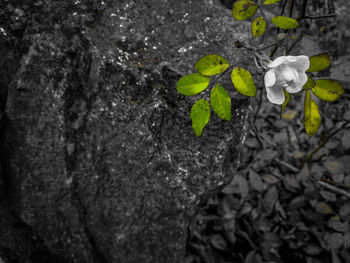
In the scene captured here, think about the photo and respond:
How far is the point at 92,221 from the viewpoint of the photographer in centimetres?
98

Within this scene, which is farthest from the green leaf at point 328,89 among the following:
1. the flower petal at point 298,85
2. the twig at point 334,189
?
the twig at point 334,189

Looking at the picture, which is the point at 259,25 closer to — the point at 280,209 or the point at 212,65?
the point at 212,65

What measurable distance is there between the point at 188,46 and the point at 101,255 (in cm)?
89

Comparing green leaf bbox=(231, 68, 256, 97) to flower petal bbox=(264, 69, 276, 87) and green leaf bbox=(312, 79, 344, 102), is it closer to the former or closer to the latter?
flower petal bbox=(264, 69, 276, 87)

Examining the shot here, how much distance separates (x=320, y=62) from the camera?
763mm

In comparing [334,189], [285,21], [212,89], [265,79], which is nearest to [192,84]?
[212,89]

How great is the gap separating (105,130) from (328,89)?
2.46 ft

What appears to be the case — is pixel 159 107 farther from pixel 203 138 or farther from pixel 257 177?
pixel 257 177

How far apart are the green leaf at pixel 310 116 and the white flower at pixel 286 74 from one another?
20 centimetres

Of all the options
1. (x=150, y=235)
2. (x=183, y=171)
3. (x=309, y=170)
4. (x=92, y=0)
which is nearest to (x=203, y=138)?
(x=183, y=171)

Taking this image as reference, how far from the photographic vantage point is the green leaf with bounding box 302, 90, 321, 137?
31.8 inches

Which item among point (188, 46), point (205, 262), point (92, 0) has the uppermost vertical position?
point (92, 0)

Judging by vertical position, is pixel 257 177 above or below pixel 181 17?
below

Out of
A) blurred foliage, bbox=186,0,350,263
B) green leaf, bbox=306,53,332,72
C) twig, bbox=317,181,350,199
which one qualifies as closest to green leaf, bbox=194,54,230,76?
green leaf, bbox=306,53,332,72
